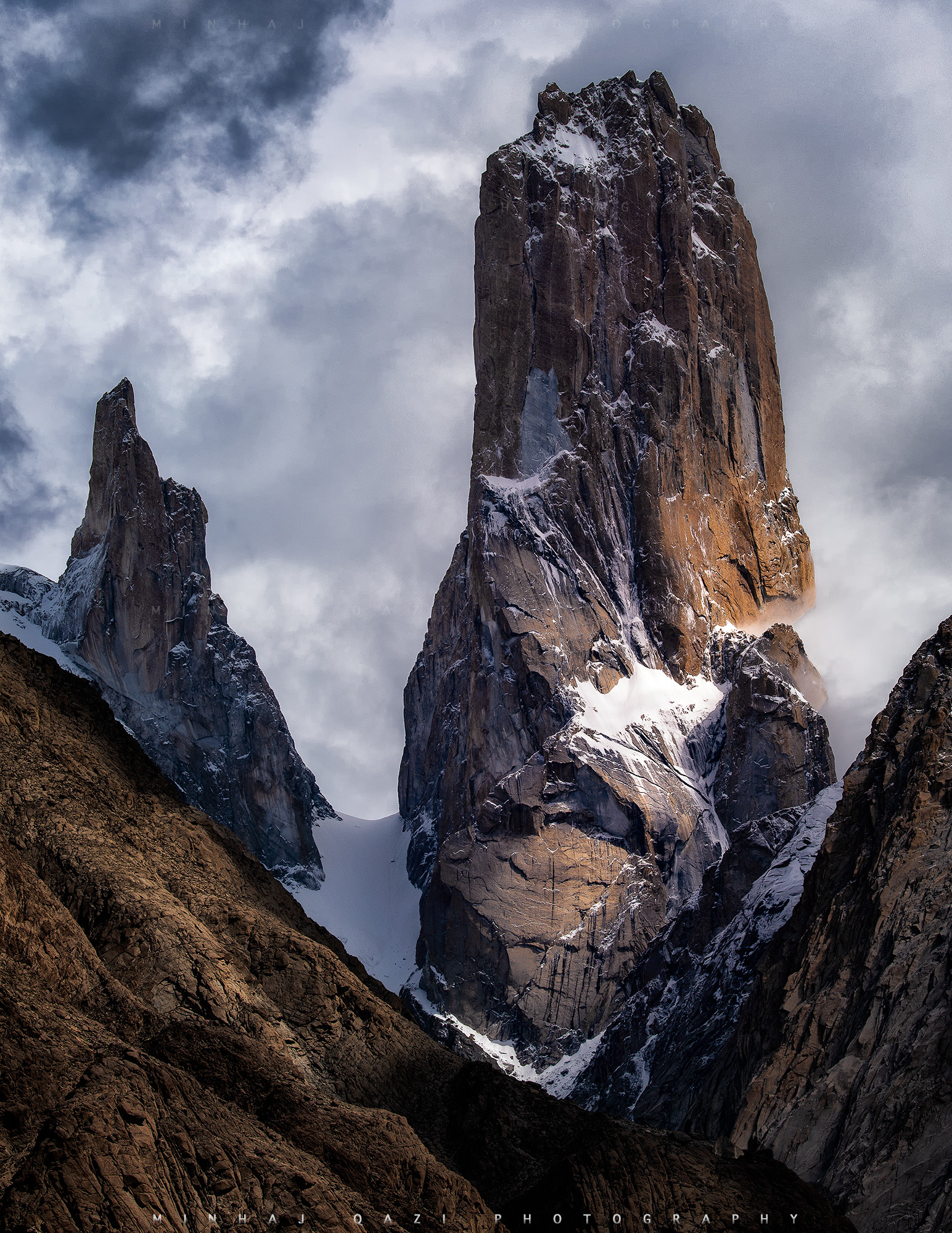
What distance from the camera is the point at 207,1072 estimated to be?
148 feet

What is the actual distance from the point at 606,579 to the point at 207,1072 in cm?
11699

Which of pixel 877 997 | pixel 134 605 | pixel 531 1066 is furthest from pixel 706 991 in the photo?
pixel 134 605

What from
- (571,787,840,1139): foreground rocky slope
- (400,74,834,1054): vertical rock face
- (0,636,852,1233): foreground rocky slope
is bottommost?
(0,636,852,1233): foreground rocky slope

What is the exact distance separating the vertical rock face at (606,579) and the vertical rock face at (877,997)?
172ft

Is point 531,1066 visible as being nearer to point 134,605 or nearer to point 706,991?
point 706,991

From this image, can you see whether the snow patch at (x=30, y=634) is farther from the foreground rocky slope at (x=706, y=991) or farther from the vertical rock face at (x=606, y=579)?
the foreground rocky slope at (x=706, y=991)

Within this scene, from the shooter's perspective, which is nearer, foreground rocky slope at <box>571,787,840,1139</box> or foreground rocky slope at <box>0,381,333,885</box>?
foreground rocky slope at <box>571,787,840,1139</box>

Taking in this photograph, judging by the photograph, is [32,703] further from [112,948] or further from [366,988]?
[366,988]

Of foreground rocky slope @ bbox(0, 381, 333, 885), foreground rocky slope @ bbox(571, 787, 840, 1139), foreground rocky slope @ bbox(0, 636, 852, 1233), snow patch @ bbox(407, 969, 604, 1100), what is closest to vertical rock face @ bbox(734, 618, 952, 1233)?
foreground rocky slope @ bbox(571, 787, 840, 1139)

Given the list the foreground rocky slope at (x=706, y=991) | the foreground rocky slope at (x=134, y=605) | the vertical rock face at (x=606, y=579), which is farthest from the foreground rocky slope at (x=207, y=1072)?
the foreground rocky slope at (x=134, y=605)

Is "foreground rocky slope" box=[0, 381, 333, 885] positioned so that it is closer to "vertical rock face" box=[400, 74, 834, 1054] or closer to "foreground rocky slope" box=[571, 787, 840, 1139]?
"vertical rock face" box=[400, 74, 834, 1054]

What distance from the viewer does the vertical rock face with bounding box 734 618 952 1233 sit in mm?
63594

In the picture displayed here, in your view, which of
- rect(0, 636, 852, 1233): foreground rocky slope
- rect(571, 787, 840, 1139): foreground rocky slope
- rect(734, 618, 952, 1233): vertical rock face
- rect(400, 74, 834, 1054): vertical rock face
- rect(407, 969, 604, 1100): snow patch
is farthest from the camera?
rect(400, 74, 834, 1054): vertical rock face

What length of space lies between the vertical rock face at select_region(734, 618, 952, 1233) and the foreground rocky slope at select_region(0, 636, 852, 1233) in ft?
30.0
